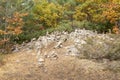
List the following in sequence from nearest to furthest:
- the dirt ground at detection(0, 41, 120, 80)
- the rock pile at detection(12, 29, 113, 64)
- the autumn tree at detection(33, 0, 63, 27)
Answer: the dirt ground at detection(0, 41, 120, 80)
the rock pile at detection(12, 29, 113, 64)
the autumn tree at detection(33, 0, 63, 27)

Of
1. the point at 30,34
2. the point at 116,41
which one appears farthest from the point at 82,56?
the point at 30,34

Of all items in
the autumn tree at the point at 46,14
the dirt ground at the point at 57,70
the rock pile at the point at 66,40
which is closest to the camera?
the dirt ground at the point at 57,70

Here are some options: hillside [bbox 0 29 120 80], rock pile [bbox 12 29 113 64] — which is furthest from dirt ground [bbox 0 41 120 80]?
rock pile [bbox 12 29 113 64]

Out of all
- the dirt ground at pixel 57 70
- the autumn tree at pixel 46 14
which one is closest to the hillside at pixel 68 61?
the dirt ground at pixel 57 70

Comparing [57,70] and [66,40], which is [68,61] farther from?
[66,40]

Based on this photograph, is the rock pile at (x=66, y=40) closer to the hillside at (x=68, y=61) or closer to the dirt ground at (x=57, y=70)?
the hillside at (x=68, y=61)

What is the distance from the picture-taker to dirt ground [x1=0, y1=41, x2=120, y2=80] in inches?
295

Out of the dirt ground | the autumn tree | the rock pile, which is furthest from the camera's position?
the autumn tree

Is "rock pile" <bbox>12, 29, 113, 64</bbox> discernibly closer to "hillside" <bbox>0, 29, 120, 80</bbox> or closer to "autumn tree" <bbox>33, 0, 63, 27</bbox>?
"hillside" <bbox>0, 29, 120, 80</bbox>

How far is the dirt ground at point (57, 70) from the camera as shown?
295 inches

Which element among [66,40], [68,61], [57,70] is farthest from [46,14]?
[57,70]

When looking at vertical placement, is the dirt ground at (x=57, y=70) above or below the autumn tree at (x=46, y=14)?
below

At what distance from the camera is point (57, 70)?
7.84m

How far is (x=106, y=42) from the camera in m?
8.48
